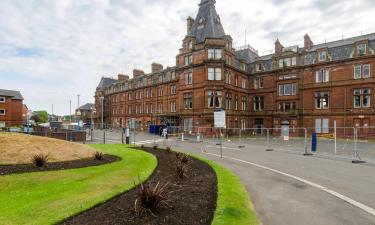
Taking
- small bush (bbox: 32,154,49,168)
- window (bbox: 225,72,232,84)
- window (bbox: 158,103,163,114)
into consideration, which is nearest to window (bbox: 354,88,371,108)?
window (bbox: 225,72,232,84)

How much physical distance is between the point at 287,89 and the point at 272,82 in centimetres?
335

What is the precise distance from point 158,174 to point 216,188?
10.7 ft

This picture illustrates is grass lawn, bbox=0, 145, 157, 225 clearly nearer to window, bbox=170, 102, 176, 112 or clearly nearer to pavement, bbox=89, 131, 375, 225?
pavement, bbox=89, 131, 375, 225

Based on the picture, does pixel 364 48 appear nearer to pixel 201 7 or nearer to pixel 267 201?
pixel 201 7

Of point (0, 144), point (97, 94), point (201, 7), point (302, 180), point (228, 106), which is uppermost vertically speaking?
point (201, 7)

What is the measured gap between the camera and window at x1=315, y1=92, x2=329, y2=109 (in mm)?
42438

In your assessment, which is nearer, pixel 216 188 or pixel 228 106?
pixel 216 188

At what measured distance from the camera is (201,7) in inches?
1860

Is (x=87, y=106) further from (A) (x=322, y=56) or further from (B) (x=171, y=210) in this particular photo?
(B) (x=171, y=210)

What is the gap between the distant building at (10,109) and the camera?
59766 millimetres

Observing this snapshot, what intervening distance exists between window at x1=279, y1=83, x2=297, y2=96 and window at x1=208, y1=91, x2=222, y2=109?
13424 millimetres

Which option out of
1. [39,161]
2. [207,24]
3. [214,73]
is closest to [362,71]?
[214,73]

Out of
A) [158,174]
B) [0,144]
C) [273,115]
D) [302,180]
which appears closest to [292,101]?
[273,115]

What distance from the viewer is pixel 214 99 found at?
139 ft
